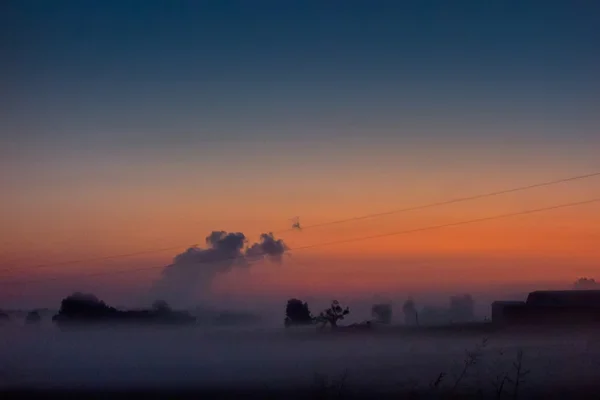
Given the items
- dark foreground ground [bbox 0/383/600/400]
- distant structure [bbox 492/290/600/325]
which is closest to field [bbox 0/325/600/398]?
dark foreground ground [bbox 0/383/600/400]

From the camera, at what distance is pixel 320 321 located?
9762cm

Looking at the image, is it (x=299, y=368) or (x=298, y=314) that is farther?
(x=298, y=314)

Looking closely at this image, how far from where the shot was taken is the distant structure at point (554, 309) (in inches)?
2886

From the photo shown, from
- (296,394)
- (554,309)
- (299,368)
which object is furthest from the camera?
(554,309)

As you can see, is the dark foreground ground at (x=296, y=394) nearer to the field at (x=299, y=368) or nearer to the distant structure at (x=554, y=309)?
the field at (x=299, y=368)

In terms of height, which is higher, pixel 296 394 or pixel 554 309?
pixel 554 309

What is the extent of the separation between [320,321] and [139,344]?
1381 inches

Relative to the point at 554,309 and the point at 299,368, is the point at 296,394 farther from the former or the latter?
the point at 554,309

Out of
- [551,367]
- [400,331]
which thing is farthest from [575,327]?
[551,367]

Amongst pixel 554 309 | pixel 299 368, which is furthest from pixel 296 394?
pixel 554 309

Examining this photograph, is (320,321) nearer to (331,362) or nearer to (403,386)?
(331,362)

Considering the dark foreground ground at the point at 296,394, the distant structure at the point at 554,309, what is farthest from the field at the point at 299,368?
the distant structure at the point at 554,309

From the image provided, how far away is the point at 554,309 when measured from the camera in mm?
75625

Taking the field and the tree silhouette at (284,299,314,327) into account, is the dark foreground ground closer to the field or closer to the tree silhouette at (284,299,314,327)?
the field
